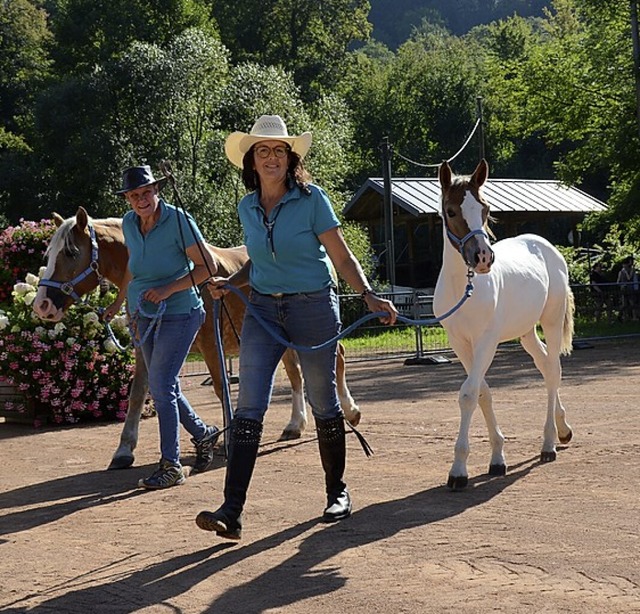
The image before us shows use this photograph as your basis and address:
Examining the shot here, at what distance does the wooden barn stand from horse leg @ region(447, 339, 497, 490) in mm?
34145

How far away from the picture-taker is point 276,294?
20.5 feet

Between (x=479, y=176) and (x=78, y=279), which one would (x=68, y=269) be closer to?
(x=78, y=279)

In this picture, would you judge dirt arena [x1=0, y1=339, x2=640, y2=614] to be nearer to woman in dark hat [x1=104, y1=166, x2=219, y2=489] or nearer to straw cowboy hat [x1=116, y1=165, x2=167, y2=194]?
woman in dark hat [x1=104, y1=166, x2=219, y2=489]

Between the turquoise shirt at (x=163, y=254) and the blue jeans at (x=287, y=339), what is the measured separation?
5.47 ft

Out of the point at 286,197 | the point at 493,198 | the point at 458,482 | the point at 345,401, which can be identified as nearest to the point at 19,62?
the point at 493,198

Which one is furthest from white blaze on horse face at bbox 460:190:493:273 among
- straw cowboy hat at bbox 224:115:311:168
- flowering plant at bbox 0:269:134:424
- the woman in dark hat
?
flowering plant at bbox 0:269:134:424

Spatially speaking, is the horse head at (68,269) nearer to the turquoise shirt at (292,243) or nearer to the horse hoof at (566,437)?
the turquoise shirt at (292,243)

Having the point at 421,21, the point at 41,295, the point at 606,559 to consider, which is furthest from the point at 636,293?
the point at 421,21

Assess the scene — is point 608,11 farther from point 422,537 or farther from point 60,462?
point 422,537

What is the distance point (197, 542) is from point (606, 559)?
224 cm

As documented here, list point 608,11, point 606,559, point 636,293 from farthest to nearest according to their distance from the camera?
point 608,11 → point 636,293 → point 606,559

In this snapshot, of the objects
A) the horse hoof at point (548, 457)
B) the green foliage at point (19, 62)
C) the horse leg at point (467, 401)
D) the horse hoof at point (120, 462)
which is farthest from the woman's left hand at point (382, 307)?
the green foliage at point (19, 62)

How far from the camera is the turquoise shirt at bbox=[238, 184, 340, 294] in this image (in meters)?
6.17

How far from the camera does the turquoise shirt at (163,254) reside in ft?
25.8
